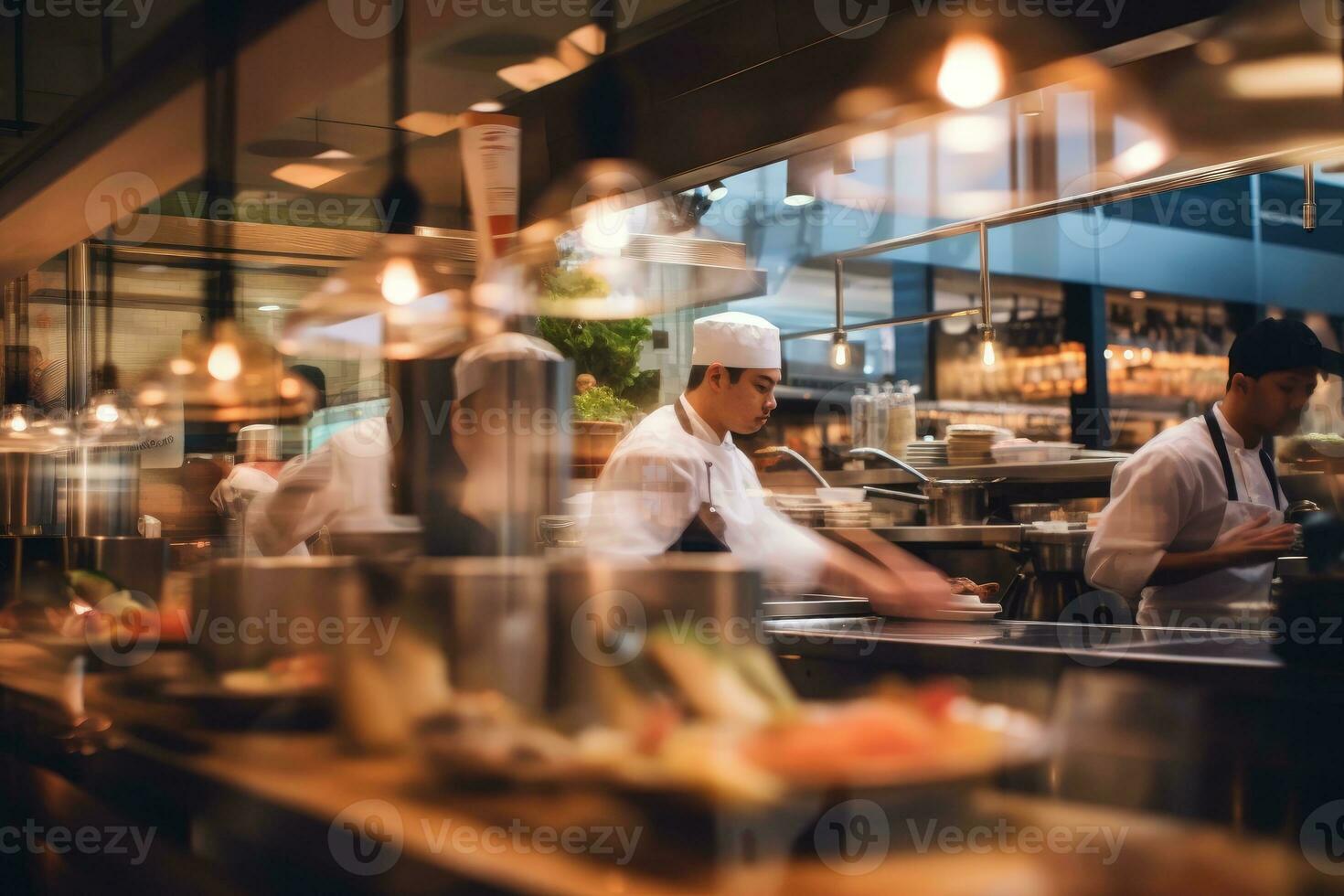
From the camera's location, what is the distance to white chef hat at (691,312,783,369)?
2.99m

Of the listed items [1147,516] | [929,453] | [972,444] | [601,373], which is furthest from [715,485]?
[929,453]

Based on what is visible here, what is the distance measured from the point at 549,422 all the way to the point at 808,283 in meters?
8.34

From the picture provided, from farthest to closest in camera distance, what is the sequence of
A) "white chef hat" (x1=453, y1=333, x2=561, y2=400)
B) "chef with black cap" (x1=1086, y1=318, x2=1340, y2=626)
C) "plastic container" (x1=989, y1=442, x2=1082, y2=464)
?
"plastic container" (x1=989, y1=442, x2=1082, y2=464) → "chef with black cap" (x1=1086, y1=318, x2=1340, y2=626) → "white chef hat" (x1=453, y1=333, x2=561, y2=400)

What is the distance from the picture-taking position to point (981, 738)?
80 centimetres

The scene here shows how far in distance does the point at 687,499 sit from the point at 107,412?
1652mm

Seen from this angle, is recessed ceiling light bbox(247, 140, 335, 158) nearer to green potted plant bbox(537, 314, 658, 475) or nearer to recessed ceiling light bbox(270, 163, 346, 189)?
recessed ceiling light bbox(270, 163, 346, 189)

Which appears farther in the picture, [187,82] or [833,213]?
[833,213]

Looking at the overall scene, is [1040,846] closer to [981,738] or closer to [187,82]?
[981,738]

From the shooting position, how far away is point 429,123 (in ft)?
7.42

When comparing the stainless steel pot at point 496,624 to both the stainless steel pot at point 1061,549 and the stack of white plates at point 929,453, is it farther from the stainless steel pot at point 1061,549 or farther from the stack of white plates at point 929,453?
the stack of white plates at point 929,453

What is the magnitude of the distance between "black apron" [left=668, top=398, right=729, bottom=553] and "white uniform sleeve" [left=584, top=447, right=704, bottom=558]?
3 centimetres

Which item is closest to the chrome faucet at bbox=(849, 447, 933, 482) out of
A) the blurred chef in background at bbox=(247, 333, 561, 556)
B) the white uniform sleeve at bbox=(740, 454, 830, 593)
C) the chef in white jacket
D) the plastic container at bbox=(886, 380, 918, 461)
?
the plastic container at bbox=(886, 380, 918, 461)

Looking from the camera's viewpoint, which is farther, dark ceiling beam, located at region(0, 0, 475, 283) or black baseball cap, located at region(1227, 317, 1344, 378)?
black baseball cap, located at region(1227, 317, 1344, 378)

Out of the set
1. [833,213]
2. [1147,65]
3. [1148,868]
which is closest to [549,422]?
[1148,868]
